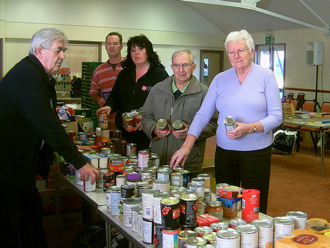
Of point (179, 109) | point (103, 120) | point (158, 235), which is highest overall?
point (179, 109)

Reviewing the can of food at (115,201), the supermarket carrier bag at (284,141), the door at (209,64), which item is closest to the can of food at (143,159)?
the can of food at (115,201)

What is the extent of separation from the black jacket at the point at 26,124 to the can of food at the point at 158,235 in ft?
2.67

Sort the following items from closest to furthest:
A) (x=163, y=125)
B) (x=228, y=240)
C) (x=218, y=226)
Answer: (x=228, y=240) < (x=218, y=226) < (x=163, y=125)

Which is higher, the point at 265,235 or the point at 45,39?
the point at 45,39

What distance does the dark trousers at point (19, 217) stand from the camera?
2.14 m

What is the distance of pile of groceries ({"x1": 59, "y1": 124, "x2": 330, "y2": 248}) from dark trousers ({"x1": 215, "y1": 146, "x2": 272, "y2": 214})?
42 cm

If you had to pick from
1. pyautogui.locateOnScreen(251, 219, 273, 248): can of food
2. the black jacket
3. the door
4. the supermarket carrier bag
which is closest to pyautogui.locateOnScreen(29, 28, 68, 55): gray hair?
the black jacket

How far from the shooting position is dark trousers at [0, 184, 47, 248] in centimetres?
214

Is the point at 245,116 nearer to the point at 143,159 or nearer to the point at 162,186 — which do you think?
the point at 143,159

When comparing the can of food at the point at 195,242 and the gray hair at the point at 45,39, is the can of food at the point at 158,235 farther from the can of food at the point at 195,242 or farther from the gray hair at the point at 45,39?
the gray hair at the point at 45,39

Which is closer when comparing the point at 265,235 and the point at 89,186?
the point at 265,235

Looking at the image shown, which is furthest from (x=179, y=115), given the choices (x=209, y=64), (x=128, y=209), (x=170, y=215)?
(x=209, y=64)

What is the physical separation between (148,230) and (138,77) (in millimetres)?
1980

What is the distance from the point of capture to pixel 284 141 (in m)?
7.12
